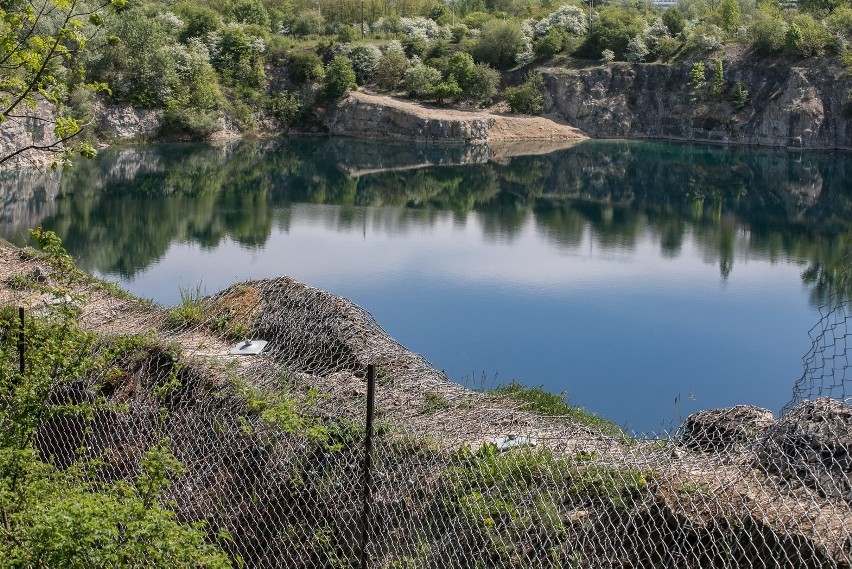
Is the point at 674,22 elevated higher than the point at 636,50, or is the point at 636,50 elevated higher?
the point at 674,22

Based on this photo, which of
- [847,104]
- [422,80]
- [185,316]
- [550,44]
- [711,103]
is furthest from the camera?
[550,44]

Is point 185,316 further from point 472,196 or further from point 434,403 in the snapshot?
point 472,196

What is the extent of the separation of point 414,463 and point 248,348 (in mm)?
3594

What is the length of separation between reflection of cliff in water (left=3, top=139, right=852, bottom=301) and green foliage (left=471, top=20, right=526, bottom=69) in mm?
11669

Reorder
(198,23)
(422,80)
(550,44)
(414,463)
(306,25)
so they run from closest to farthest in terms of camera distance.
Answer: (414,463), (422,80), (198,23), (550,44), (306,25)

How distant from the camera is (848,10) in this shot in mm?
56469

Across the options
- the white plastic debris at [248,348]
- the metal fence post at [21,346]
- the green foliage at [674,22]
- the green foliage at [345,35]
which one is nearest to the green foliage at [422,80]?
the green foliage at [345,35]

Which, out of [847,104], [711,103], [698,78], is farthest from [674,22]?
[847,104]

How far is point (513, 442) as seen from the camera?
720cm

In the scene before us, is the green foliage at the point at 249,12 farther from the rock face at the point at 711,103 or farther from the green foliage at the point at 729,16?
the green foliage at the point at 729,16

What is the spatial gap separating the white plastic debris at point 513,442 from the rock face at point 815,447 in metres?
1.73

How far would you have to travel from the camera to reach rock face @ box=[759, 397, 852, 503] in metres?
5.67

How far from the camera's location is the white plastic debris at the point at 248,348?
10008 mm

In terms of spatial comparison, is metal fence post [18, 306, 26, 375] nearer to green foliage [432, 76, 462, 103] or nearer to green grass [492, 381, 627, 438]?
green grass [492, 381, 627, 438]
